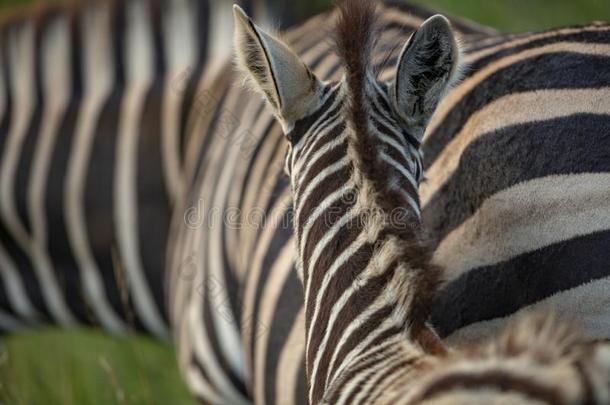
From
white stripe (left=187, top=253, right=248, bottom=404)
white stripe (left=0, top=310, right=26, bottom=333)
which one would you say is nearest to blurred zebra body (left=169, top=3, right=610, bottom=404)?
white stripe (left=187, top=253, right=248, bottom=404)

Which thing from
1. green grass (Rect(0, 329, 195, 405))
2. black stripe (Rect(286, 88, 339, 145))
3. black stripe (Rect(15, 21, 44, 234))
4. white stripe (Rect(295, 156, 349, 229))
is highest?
black stripe (Rect(286, 88, 339, 145))

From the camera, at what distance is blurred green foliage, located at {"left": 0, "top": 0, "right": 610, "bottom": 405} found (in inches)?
210

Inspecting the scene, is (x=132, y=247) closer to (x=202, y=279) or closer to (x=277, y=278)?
(x=202, y=279)

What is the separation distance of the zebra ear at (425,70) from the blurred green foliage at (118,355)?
8.48 feet

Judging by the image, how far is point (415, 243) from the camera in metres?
1.88

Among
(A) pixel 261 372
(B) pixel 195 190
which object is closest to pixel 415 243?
(A) pixel 261 372

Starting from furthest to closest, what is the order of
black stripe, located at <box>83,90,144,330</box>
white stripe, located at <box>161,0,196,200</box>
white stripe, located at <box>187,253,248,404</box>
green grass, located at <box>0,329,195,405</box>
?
1. green grass, located at <box>0,329,195,405</box>
2. black stripe, located at <box>83,90,144,330</box>
3. white stripe, located at <box>161,0,196,200</box>
4. white stripe, located at <box>187,253,248,404</box>

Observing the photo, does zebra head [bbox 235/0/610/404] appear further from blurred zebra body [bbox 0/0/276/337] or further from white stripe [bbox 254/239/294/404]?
blurred zebra body [bbox 0/0/276/337]

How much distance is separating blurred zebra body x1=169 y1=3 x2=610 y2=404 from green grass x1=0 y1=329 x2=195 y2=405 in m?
1.83

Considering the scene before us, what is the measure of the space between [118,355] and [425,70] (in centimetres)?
465

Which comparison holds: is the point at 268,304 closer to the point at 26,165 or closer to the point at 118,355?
the point at 26,165

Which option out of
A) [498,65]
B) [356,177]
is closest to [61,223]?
[498,65]

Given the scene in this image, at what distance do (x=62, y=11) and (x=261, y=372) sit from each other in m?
2.68

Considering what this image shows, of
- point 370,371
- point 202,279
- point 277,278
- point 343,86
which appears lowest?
point 202,279
